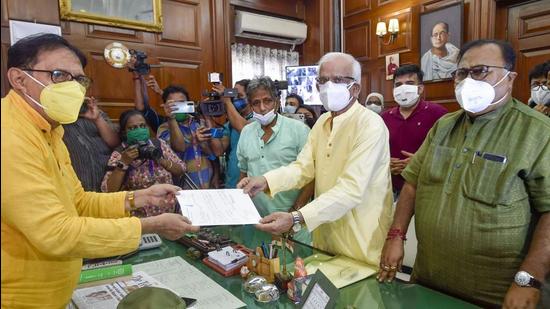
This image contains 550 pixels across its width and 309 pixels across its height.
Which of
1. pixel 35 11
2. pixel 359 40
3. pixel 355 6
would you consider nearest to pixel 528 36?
pixel 359 40

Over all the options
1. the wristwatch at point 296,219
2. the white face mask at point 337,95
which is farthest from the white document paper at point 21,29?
the wristwatch at point 296,219

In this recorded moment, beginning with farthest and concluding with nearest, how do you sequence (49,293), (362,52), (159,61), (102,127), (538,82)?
(362,52), (159,61), (538,82), (102,127), (49,293)

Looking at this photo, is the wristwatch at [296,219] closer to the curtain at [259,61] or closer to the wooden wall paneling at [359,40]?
the curtain at [259,61]

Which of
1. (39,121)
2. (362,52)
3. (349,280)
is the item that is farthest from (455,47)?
(39,121)

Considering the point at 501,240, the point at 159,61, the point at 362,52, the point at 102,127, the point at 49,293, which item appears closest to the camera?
the point at 49,293

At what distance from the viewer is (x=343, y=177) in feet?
5.31

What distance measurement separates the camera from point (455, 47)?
15.9ft

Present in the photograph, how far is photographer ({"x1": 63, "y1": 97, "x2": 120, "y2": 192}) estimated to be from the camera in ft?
7.89

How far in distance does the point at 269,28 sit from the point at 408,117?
3795mm

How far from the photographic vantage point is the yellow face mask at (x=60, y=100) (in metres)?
1.11

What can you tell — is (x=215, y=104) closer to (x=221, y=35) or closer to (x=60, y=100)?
(x=60, y=100)

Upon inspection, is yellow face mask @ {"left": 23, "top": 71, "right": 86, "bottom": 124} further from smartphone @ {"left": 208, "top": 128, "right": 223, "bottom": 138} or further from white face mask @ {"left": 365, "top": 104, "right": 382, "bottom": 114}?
white face mask @ {"left": 365, "top": 104, "right": 382, "bottom": 114}

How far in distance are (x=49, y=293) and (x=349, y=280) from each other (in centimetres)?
97

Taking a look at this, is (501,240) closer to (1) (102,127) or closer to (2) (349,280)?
(2) (349,280)
